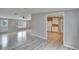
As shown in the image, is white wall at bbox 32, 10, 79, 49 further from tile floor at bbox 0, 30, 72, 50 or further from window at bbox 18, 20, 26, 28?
window at bbox 18, 20, 26, 28

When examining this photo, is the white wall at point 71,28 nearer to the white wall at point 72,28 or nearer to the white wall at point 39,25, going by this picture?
the white wall at point 72,28

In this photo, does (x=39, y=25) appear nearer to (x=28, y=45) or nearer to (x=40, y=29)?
(x=40, y=29)

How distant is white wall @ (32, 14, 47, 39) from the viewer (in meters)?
8.63

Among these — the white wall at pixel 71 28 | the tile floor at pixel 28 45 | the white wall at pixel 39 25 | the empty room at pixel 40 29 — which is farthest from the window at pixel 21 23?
the white wall at pixel 71 28

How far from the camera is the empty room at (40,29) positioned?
5707mm

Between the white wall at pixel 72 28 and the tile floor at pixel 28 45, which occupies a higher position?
Answer: the white wall at pixel 72 28

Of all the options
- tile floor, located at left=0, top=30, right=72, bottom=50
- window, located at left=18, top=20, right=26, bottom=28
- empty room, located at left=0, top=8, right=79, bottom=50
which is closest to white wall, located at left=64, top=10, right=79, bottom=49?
empty room, located at left=0, top=8, right=79, bottom=50

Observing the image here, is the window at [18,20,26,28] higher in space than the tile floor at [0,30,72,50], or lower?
higher

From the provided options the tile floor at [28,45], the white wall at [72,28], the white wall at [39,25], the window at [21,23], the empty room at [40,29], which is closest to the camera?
the white wall at [72,28]

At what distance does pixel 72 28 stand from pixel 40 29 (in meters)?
3.83
